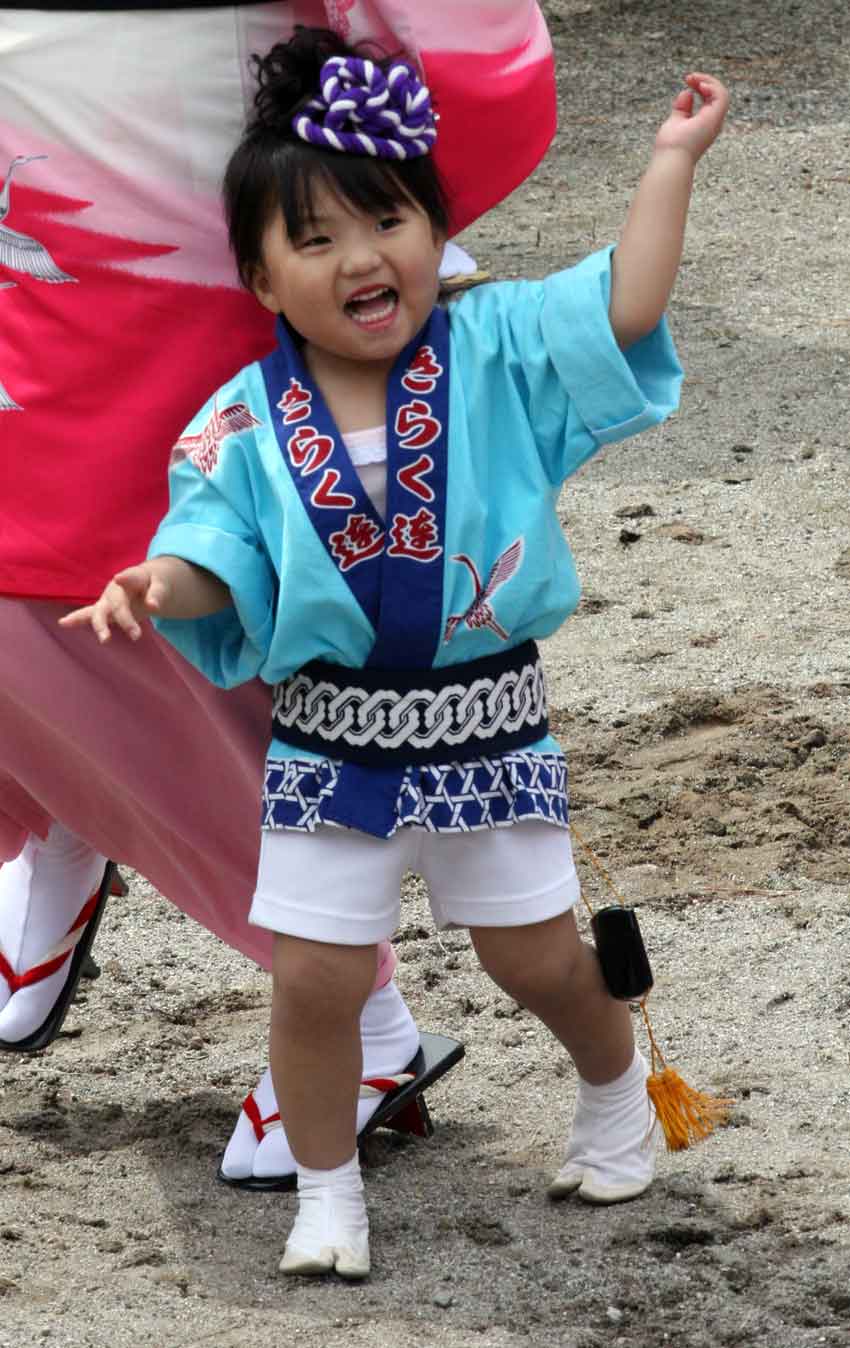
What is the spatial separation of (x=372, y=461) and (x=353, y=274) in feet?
0.60

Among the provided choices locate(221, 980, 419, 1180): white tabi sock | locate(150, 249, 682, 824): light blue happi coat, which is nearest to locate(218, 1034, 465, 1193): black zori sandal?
locate(221, 980, 419, 1180): white tabi sock

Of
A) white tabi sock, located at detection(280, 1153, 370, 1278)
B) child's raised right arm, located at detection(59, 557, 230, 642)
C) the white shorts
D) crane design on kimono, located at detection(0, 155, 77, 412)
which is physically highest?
crane design on kimono, located at detection(0, 155, 77, 412)

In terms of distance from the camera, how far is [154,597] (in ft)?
6.58

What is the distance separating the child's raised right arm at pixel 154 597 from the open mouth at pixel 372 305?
0.29 m

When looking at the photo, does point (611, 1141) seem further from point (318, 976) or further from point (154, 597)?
point (154, 597)

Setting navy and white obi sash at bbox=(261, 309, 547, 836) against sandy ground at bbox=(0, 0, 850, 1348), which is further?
sandy ground at bbox=(0, 0, 850, 1348)

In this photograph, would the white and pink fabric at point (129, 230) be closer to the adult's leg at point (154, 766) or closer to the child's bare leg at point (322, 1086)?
the adult's leg at point (154, 766)

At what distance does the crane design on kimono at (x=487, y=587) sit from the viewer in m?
2.13

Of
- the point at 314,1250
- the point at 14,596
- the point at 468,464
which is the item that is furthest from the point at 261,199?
the point at 314,1250

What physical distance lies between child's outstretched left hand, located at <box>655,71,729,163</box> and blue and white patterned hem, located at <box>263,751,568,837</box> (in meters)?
0.62

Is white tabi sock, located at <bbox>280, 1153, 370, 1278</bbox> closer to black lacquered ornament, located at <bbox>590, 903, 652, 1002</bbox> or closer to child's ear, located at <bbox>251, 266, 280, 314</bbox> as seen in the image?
black lacquered ornament, located at <bbox>590, 903, 652, 1002</bbox>

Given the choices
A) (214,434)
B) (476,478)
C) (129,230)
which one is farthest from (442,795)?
(129,230)

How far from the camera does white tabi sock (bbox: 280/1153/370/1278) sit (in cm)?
227

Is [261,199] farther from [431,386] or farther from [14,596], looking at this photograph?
[14,596]
